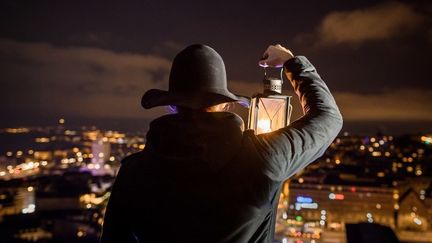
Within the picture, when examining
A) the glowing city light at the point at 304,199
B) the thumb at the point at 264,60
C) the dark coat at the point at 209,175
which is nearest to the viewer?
the dark coat at the point at 209,175

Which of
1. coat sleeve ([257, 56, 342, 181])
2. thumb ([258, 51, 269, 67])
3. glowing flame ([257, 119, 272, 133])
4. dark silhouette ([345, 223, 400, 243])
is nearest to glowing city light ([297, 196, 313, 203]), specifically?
dark silhouette ([345, 223, 400, 243])

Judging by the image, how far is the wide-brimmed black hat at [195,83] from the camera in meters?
1.00

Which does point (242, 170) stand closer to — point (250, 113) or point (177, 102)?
point (177, 102)

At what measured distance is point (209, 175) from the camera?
94cm

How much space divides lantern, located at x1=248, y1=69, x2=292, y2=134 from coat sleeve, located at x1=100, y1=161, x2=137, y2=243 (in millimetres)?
537

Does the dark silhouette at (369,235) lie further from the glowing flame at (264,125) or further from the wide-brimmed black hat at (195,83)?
the wide-brimmed black hat at (195,83)

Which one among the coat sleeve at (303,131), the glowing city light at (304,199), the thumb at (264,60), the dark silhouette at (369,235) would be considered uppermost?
the thumb at (264,60)

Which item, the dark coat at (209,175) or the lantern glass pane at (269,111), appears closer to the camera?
the dark coat at (209,175)

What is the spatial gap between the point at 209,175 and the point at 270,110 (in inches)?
20.8

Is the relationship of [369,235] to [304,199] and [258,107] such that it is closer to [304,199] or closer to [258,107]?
[258,107]

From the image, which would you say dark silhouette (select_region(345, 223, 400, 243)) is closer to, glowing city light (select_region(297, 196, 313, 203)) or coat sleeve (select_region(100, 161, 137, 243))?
coat sleeve (select_region(100, 161, 137, 243))

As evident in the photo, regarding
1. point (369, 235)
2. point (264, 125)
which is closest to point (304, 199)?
point (369, 235)

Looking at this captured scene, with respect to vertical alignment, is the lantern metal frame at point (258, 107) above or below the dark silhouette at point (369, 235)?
above

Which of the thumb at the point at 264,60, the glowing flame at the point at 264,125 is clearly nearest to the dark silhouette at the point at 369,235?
the glowing flame at the point at 264,125
